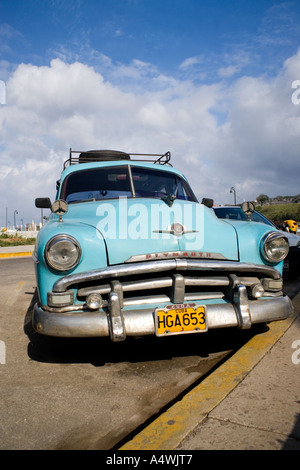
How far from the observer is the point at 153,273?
9.70 ft

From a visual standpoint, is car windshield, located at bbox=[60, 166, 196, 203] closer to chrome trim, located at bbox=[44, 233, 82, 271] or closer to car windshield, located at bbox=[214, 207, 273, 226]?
chrome trim, located at bbox=[44, 233, 82, 271]

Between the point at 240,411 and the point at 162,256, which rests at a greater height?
the point at 162,256

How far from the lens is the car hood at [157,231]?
2.89 metres

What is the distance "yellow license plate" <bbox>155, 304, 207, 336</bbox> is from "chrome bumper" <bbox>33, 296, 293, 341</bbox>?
0.05 metres

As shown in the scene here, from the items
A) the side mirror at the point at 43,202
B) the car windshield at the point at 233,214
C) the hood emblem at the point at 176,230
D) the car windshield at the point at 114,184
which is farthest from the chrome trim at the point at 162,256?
the car windshield at the point at 233,214

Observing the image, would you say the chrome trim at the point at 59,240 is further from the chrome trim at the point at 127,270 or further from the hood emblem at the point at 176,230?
the hood emblem at the point at 176,230

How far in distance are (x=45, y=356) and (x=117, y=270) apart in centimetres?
126

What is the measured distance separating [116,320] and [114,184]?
1941 mm

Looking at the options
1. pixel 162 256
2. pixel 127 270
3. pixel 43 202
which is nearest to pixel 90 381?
pixel 127 270

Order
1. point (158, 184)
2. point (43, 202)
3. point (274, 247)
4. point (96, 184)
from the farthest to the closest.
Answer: point (158, 184) → point (96, 184) → point (43, 202) → point (274, 247)

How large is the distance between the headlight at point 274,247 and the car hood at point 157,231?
27cm

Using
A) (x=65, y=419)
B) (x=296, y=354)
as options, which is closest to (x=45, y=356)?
(x=65, y=419)

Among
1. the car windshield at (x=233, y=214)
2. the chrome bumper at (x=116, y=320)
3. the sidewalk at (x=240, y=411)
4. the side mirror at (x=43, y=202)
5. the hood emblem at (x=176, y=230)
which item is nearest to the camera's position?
the sidewalk at (x=240, y=411)

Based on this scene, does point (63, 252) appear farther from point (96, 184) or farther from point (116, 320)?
point (96, 184)
